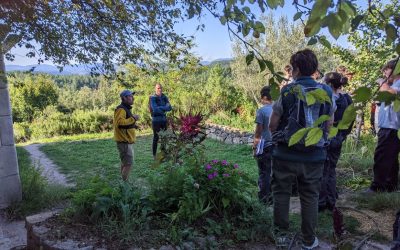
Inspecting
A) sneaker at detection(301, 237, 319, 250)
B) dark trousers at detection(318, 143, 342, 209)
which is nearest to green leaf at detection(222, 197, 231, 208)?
sneaker at detection(301, 237, 319, 250)

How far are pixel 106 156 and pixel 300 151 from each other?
747 centimetres

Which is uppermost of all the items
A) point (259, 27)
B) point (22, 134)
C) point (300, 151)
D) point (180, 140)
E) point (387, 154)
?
point (259, 27)

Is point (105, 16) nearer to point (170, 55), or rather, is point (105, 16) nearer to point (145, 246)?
point (170, 55)

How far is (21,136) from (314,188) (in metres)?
17.1

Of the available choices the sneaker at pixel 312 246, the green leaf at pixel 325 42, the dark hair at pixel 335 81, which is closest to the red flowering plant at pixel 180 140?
the dark hair at pixel 335 81

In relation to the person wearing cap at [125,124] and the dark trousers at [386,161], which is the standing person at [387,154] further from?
the person wearing cap at [125,124]

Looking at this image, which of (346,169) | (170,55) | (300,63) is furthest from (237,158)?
(300,63)

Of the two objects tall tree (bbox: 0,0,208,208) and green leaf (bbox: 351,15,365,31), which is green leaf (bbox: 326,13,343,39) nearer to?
green leaf (bbox: 351,15,365,31)

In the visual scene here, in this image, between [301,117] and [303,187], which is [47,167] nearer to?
[303,187]

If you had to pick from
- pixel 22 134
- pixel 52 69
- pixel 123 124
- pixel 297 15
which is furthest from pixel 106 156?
pixel 22 134

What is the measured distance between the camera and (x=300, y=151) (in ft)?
10.1

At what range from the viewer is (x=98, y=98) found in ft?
123

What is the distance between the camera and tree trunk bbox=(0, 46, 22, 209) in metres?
4.78

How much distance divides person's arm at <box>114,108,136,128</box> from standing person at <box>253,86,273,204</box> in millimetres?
2057
